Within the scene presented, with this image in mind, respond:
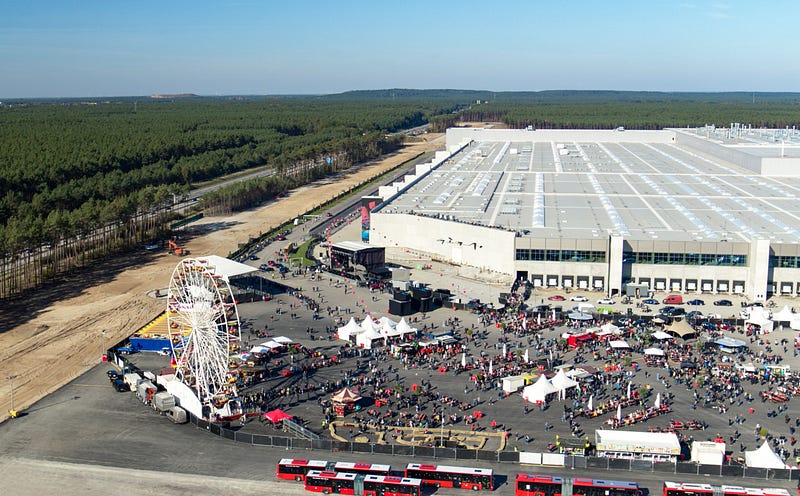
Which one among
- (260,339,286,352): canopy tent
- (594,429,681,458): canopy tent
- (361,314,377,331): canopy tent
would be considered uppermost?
(361,314,377,331): canopy tent

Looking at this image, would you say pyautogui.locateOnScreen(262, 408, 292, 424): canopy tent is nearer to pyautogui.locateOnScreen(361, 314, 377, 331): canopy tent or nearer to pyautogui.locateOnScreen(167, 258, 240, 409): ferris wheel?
pyautogui.locateOnScreen(167, 258, 240, 409): ferris wheel

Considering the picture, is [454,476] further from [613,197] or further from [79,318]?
[613,197]

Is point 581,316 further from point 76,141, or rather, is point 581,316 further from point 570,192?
point 76,141

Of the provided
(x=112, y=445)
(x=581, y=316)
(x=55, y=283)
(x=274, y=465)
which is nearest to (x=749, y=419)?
(x=581, y=316)

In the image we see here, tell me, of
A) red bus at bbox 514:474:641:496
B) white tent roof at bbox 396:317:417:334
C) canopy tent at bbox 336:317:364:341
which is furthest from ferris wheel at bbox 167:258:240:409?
red bus at bbox 514:474:641:496

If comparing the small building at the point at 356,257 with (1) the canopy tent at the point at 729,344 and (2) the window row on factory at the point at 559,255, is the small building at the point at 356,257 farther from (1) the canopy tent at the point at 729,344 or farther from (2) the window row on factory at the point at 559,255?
(1) the canopy tent at the point at 729,344

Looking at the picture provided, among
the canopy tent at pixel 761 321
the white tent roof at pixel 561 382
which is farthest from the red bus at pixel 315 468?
the canopy tent at pixel 761 321

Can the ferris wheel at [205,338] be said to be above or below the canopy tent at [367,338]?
above
